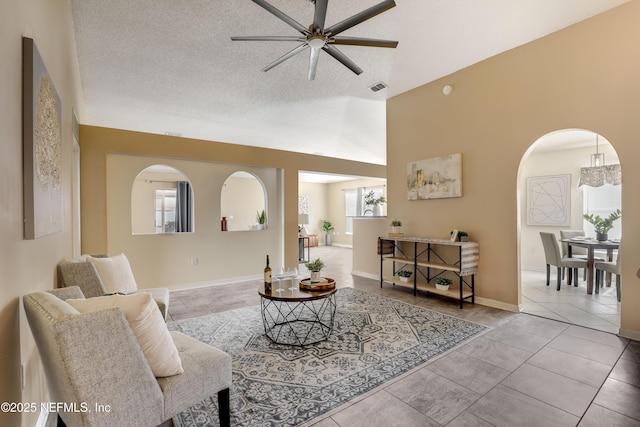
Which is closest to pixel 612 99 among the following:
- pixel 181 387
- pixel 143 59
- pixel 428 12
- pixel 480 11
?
pixel 480 11

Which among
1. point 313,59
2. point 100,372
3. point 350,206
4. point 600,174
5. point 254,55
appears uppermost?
point 254,55

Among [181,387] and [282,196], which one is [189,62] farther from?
[181,387]

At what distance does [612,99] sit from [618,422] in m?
3.06

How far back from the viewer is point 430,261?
4734mm

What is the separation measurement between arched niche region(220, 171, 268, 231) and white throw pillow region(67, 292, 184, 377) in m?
8.28

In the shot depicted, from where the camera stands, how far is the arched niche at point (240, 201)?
975 cm

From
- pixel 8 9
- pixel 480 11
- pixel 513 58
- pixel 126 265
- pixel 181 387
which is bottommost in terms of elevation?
pixel 181 387

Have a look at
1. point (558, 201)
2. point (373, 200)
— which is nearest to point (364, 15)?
point (373, 200)

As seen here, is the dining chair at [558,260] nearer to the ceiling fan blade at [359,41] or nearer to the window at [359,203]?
the ceiling fan blade at [359,41]

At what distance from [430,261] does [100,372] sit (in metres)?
4.46

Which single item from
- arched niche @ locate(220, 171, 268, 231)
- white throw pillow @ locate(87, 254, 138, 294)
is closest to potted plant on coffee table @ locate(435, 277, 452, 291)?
white throw pillow @ locate(87, 254, 138, 294)

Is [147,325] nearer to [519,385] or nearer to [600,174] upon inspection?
[519,385]

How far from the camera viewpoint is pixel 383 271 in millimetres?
5559

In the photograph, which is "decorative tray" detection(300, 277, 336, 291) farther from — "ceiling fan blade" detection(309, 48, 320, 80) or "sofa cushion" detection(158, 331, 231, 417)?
"ceiling fan blade" detection(309, 48, 320, 80)
